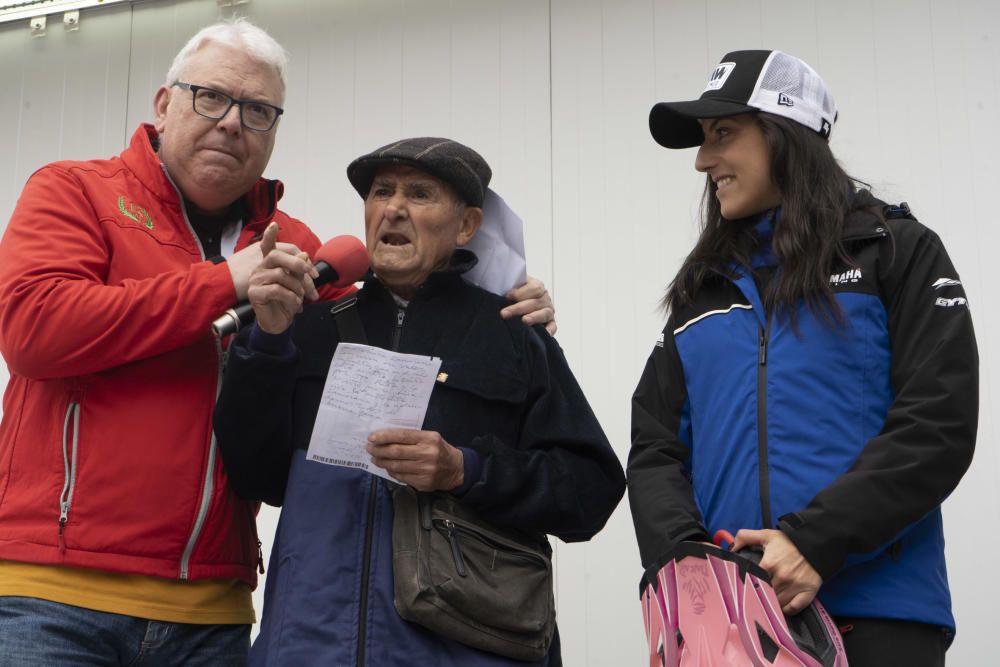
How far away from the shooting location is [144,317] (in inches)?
75.8

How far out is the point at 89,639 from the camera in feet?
6.18

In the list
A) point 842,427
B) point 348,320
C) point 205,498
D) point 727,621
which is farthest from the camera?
point 348,320

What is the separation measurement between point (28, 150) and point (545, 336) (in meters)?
4.01

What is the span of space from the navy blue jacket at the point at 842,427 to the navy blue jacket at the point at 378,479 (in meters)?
0.17

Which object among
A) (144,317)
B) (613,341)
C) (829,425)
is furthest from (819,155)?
(613,341)

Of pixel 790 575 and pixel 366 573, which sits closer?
pixel 790 575

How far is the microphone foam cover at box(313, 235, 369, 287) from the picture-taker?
2057 millimetres

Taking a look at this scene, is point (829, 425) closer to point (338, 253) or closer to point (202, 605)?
point (338, 253)

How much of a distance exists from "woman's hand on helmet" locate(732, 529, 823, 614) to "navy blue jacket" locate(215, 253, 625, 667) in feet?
1.53

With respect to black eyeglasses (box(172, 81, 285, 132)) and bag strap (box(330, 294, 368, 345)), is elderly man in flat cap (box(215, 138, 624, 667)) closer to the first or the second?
bag strap (box(330, 294, 368, 345))

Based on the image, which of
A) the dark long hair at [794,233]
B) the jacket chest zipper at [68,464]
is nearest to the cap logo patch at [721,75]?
the dark long hair at [794,233]

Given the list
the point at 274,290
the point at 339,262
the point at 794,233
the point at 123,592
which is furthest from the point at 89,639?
the point at 794,233

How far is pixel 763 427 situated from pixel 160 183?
4.19 feet

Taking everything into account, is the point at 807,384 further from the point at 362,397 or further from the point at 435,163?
the point at 435,163
